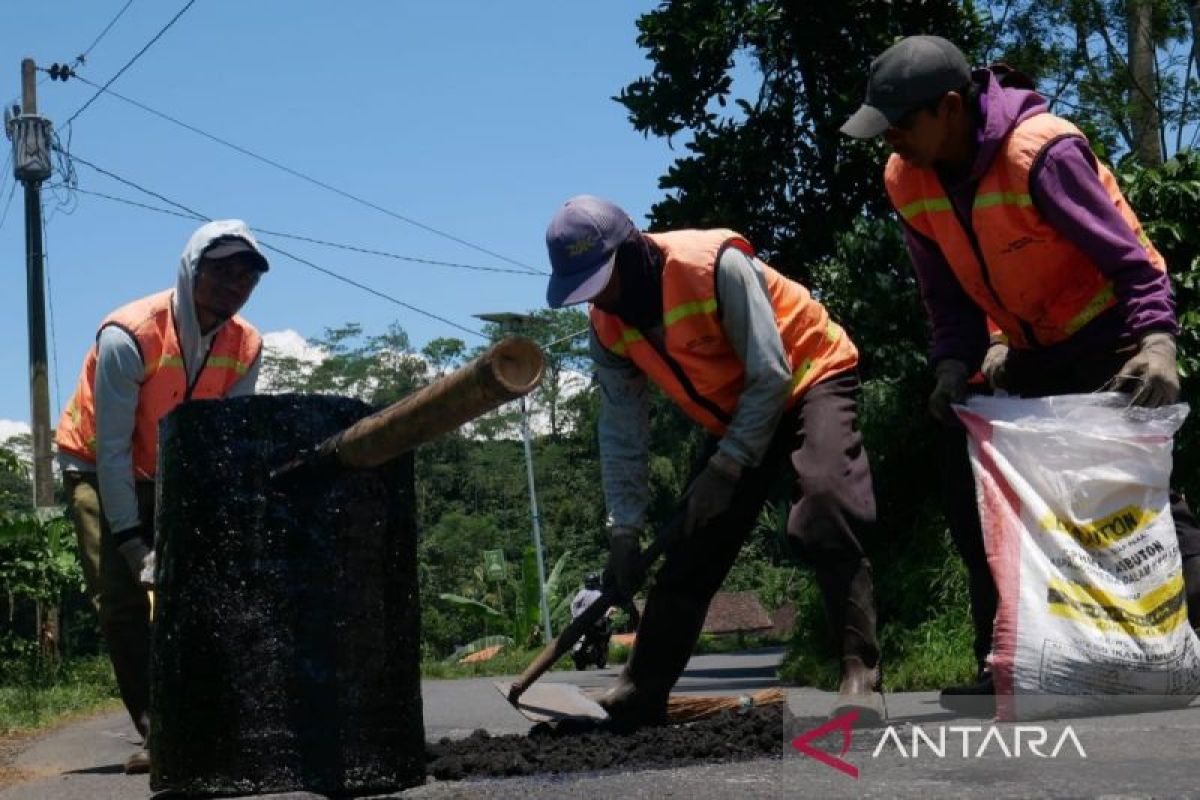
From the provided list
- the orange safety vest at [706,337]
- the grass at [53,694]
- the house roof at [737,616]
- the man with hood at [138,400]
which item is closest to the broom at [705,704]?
the orange safety vest at [706,337]

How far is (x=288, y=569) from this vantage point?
351 centimetres

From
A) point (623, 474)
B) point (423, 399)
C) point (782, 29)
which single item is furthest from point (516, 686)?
point (782, 29)

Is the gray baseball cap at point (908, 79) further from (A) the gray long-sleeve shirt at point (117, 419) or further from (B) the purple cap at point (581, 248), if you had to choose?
(A) the gray long-sleeve shirt at point (117, 419)

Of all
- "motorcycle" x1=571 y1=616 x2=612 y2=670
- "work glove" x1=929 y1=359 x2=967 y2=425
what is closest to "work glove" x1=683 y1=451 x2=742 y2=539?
"work glove" x1=929 y1=359 x2=967 y2=425

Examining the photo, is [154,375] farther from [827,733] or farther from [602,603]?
[827,733]

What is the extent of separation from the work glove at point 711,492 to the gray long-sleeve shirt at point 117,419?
2.00 m

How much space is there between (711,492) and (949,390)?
2.61ft

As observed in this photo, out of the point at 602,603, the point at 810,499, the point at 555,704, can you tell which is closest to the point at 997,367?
the point at 810,499

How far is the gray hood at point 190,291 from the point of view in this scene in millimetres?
5109

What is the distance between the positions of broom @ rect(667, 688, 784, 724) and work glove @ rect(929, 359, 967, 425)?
103cm

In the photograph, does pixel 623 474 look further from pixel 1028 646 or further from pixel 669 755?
pixel 1028 646

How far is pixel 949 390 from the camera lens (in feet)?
15.1

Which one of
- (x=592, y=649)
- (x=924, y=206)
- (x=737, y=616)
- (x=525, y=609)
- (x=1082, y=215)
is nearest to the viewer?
(x=1082, y=215)

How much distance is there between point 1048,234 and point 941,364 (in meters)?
0.63
